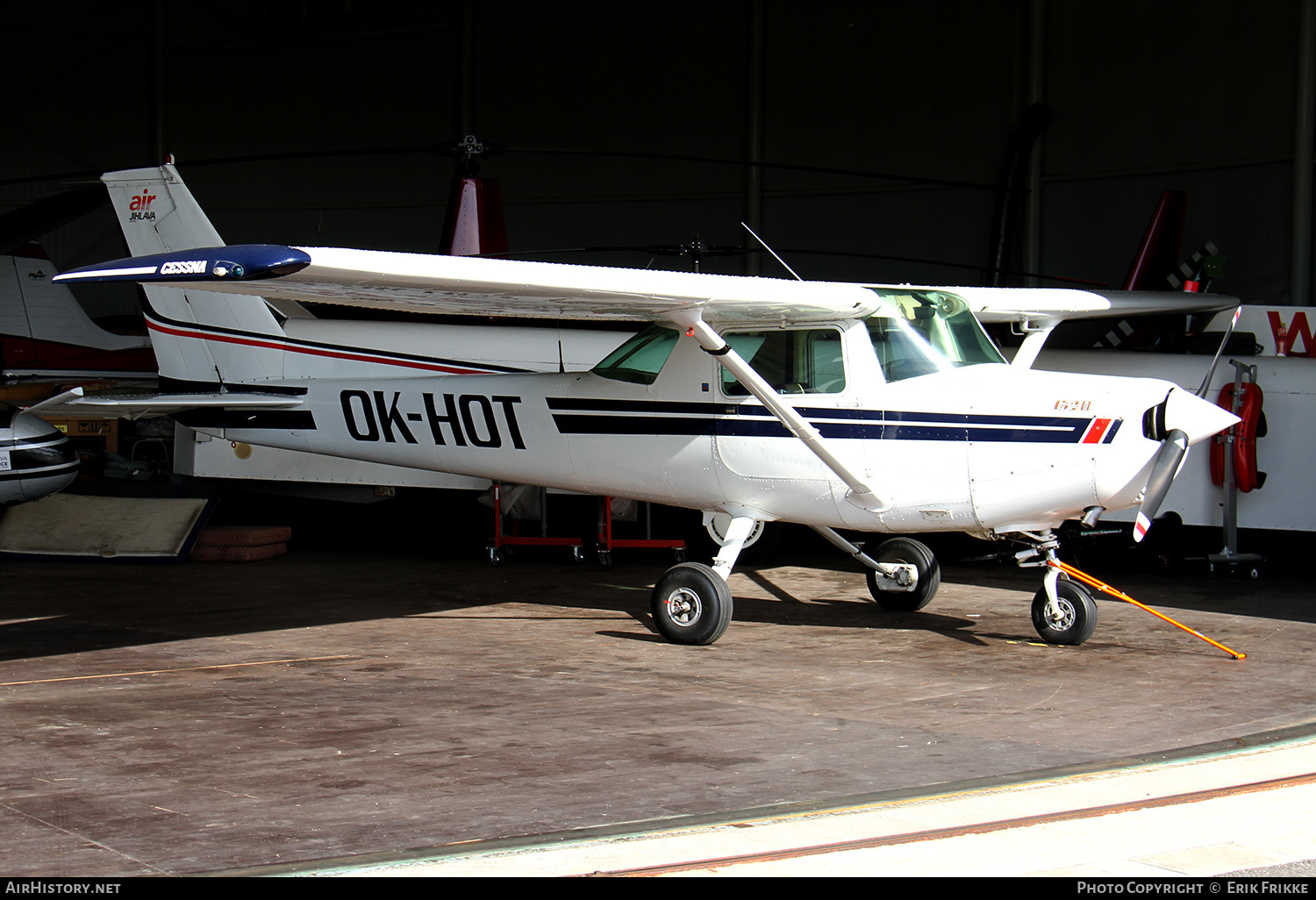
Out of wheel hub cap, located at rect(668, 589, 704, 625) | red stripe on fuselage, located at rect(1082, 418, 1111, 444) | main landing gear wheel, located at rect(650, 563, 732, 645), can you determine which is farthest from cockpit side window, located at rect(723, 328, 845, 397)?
red stripe on fuselage, located at rect(1082, 418, 1111, 444)

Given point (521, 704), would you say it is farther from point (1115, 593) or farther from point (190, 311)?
→ point (190, 311)

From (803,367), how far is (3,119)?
918 inches

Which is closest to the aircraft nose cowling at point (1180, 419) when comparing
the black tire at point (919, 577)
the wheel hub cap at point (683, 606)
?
the black tire at point (919, 577)

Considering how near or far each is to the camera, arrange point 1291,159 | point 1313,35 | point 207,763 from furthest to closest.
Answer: point 1291,159 → point 1313,35 → point 207,763

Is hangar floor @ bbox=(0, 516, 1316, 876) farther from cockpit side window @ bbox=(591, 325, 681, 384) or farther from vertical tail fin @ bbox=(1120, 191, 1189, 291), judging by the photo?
vertical tail fin @ bbox=(1120, 191, 1189, 291)

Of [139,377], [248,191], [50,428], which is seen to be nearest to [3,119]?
[248,191]

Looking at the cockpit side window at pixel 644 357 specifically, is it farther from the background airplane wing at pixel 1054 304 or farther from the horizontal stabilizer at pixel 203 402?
the horizontal stabilizer at pixel 203 402

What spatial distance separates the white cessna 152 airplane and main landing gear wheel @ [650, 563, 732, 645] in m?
0.01

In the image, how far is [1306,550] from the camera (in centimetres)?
1303

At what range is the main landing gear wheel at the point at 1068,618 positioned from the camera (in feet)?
26.0

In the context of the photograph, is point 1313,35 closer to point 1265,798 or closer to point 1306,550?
point 1306,550

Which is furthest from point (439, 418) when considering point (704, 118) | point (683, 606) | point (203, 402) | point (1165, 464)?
point (704, 118)

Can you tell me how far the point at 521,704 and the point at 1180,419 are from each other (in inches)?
162

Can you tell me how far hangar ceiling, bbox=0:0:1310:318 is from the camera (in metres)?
17.6
